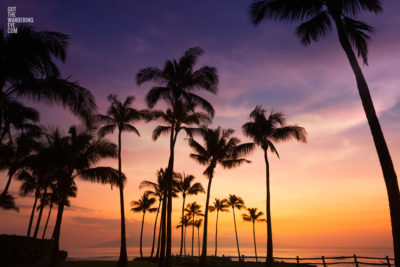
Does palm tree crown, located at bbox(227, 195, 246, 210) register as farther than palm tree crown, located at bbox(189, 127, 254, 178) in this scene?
Yes

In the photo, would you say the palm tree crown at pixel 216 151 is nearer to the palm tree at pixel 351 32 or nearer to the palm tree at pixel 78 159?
the palm tree at pixel 78 159

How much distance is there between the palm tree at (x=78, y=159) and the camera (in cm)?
1962

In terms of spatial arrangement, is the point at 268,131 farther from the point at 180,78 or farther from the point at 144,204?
the point at 144,204

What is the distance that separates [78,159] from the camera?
20.3 m

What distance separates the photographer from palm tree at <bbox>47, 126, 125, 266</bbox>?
19625mm

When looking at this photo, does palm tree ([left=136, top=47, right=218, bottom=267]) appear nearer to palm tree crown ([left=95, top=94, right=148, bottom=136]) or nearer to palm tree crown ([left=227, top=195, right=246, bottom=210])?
palm tree crown ([left=95, top=94, right=148, bottom=136])

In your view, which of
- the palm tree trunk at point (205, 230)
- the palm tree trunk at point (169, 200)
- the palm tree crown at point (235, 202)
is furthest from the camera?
the palm tree crown at point (235, 202)

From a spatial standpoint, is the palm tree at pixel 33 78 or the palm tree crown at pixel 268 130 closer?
the palm tree at pixel 33 78

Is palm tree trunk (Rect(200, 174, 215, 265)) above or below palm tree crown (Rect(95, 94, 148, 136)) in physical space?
below

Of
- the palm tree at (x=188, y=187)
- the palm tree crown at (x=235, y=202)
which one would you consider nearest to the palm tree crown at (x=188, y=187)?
the palm tree at (x=188, y=187)

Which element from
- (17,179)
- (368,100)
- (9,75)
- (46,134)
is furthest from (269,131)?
(17,179)

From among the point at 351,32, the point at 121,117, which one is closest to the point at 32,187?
the point at 121,117

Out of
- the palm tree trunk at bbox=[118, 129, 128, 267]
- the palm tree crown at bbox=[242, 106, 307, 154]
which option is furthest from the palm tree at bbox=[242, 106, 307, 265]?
the palm tree trunk at bbox=[118, 129, 128, 267]

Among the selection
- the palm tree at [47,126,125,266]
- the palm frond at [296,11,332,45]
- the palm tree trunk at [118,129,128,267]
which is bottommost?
the palm tree trunk at [118,129,128,267]
